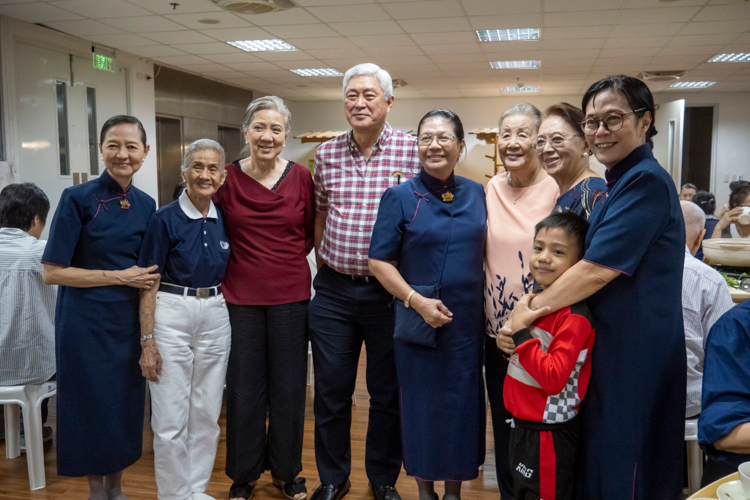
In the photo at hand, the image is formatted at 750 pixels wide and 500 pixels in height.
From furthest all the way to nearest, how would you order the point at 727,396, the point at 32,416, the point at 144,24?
1. the point at 144,24
2. the point at 32,416
3. the point at 727,396

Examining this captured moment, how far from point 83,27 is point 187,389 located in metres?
6.06

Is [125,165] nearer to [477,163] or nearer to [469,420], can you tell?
[469,420]

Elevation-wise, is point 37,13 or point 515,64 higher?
point 515,64

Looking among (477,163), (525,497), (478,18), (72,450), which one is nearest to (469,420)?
(525,497)

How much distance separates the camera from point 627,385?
5.49 feet

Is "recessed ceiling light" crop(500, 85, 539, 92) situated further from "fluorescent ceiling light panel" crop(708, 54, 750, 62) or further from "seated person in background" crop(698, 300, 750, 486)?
"seated person in background" crop(698, 300, 750, 486)

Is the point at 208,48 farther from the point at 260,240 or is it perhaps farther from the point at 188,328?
the point at 188,328

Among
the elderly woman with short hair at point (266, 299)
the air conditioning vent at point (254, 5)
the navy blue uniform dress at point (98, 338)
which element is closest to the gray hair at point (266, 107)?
the elderly woman with short hair at point (266, 299)

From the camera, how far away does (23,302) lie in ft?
9.78

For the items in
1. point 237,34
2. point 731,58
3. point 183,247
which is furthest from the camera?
point 731,58

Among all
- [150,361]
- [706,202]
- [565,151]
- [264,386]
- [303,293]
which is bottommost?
[264,386]

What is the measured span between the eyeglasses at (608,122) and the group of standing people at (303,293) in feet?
0.54

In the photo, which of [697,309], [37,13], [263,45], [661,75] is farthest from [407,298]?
[661,75]

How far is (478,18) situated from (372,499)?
17.9ft
